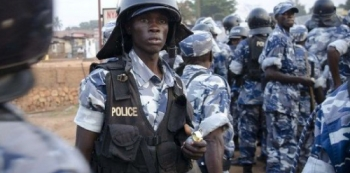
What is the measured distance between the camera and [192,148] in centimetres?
327

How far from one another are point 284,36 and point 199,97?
303 centimetres

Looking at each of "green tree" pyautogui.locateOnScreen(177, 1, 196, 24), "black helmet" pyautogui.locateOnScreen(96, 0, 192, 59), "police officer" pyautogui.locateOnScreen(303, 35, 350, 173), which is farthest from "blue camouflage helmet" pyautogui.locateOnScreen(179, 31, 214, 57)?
"green tree" pyautogui.locateOnScreen(177, 1, 196, 24)

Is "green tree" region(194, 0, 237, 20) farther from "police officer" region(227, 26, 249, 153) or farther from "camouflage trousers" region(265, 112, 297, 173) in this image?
"camouflage trousers" region(265, 112, 297, 173)

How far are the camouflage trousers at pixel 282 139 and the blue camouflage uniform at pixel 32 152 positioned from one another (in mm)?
5831

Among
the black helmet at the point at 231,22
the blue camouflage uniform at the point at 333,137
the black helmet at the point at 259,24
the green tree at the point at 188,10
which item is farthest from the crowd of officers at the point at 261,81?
the green tree at the point at 188,10

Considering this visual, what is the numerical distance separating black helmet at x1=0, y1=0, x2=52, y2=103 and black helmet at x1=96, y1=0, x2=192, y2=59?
2048 mm

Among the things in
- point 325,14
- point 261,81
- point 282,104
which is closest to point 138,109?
point 282,104

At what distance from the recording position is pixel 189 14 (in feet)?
151

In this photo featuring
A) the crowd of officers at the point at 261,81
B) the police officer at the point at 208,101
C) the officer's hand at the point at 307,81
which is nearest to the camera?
the police officer at the point at 208,101

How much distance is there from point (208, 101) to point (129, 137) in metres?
0.98

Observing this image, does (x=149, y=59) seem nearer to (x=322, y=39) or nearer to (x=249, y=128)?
(x=249, y=128)

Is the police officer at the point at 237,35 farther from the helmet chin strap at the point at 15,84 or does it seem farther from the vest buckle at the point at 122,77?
the helmet chin strap at the point at 15,84

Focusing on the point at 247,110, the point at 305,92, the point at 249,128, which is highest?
the point at 305,92

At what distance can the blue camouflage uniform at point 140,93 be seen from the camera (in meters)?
3.25
